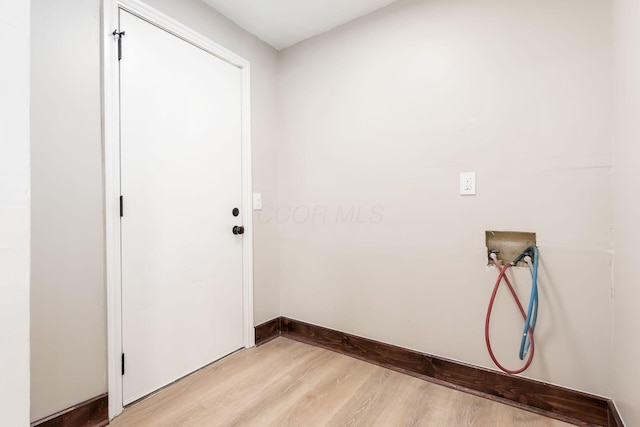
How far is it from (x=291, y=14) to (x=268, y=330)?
245 centimetres

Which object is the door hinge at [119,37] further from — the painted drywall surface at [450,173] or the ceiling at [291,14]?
the painted drywall surface at [450,173]

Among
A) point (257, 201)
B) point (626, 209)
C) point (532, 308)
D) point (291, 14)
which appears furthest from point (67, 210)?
point (626, 209)

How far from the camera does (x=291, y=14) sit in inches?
83.5

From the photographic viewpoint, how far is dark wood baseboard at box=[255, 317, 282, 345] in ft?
7.85

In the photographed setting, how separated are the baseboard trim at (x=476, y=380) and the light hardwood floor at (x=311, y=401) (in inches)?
2.4

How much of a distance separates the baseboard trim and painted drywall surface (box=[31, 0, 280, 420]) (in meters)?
1.20

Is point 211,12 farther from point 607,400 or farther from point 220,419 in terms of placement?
point 607,400

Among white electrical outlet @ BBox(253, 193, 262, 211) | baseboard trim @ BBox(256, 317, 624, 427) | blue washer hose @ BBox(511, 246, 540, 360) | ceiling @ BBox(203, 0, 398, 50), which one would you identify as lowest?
baseboard trim @ BBox(256, 317, 624, 427)

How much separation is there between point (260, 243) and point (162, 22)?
1606 mm

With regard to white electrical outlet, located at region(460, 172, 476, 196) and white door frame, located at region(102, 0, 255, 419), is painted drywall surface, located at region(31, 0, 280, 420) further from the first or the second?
white electrical outlet, located at region(460, 172, 476, 196)

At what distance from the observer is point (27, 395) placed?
0.91 meters

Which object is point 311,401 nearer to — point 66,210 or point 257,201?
point 257,201

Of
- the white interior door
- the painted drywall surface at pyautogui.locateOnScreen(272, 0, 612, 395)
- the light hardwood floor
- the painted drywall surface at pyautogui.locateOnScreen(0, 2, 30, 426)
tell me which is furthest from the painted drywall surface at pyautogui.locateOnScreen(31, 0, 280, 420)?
the painted drywall surface at pyautogui.locateOnScreen(272, 0, 612, 395)

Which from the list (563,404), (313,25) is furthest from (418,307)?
(313,25)
